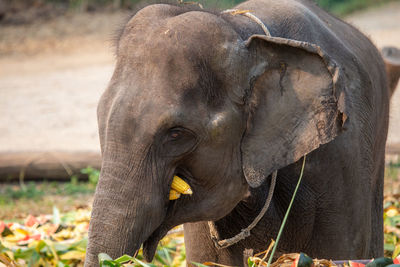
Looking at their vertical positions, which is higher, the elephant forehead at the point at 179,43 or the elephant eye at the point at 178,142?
the elephant forehead at the point at 179,43

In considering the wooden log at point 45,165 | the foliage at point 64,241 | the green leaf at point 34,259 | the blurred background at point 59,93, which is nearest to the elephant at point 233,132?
the blurred background at point 59,93

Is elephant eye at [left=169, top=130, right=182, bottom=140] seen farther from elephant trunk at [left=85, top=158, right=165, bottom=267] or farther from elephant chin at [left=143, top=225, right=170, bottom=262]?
elephant chin at [left=143, top=225, right=170, bottom=262]

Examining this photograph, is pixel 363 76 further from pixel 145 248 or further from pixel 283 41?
pixel 145 248

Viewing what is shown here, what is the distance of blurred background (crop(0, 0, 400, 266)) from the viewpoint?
19.6 feet

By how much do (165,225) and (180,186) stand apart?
5.6 inches

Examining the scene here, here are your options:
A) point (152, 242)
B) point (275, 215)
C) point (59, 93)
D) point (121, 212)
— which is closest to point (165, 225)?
point (152, 242)

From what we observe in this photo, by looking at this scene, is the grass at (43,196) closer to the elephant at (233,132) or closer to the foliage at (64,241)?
the foliage at (64,241)

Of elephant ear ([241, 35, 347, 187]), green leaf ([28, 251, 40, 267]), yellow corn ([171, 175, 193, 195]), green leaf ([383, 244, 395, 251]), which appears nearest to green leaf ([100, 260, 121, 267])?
yellow corn ([171, 175, 193, 195])

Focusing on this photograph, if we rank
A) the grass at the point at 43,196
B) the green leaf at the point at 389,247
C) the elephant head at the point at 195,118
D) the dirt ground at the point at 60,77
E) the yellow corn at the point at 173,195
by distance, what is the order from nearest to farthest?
the elephant head at the point at 195,118, the yellow corn at the point at 173,195, the green leaf at the point at 389,247, the grass at the point at 43,196, the dirt ground at the point at 60,77

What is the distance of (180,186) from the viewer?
7.32 feet

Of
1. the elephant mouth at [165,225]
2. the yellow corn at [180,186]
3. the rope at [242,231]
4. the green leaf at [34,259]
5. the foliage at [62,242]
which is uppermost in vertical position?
the yellow corn at [180,186]

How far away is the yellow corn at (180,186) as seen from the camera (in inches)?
87.7

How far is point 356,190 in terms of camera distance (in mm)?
2666

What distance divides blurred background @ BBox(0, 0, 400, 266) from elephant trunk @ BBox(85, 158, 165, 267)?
2.09ft
